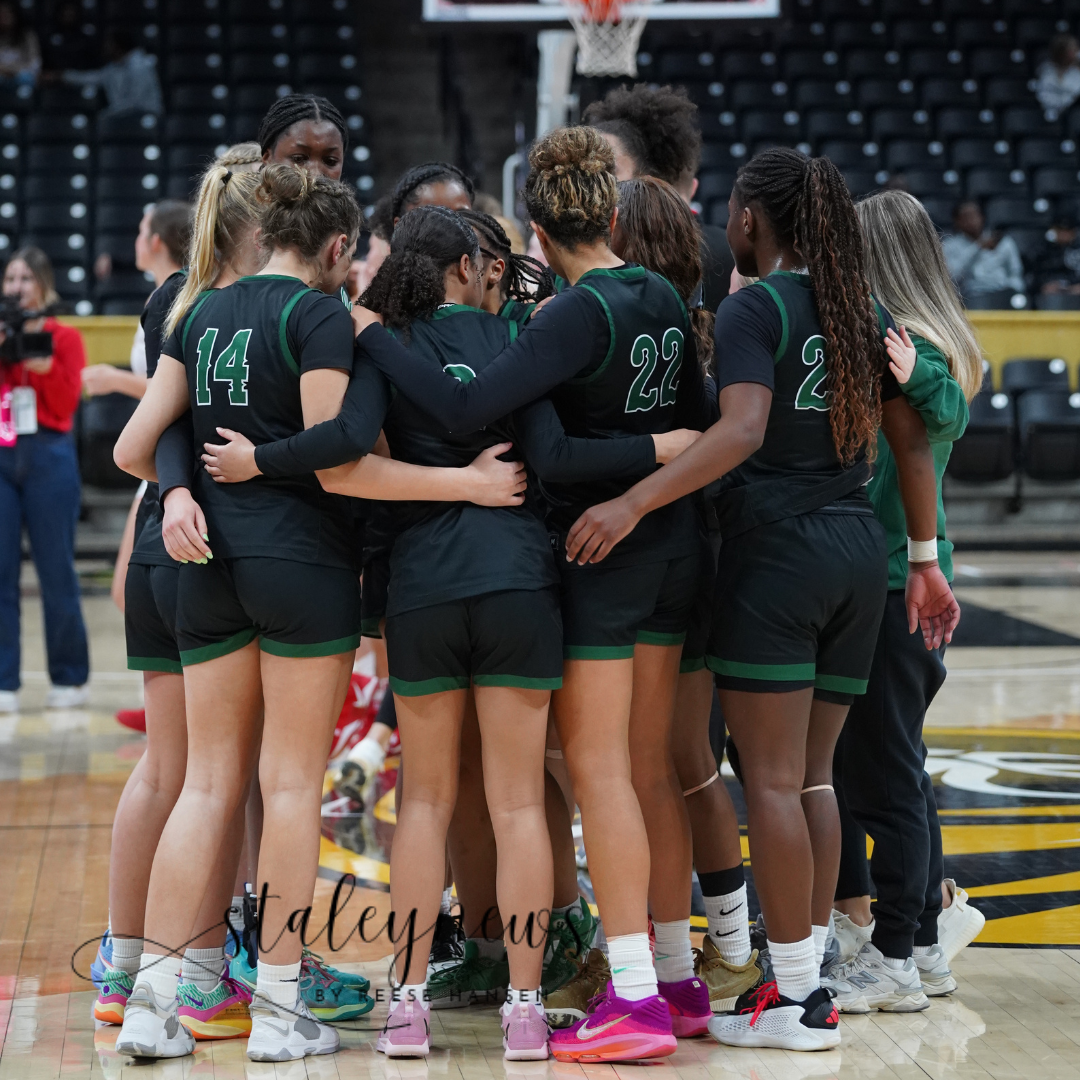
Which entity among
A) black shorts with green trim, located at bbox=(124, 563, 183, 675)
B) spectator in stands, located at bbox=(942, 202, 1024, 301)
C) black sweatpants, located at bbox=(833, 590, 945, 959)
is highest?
spectator in stands, located at bbox=(942, 202, 1024, 301)

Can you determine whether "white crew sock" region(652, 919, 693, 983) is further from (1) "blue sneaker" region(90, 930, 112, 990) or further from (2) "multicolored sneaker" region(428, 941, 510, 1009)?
(1) "blue sneaker" region(90, 930, 112, 990)

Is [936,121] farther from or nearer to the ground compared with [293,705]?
farther from the ground

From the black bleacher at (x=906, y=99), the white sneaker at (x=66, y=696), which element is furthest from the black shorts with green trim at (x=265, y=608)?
the black bleacher at (x=906, y=99)

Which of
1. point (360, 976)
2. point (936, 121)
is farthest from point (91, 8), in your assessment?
point (360, 976)

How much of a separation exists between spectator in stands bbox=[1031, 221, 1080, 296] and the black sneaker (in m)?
10.5

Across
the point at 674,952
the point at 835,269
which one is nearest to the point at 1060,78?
the point at 835,269

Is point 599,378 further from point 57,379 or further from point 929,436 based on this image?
point 57,379

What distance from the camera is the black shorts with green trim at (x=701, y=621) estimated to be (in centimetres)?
302

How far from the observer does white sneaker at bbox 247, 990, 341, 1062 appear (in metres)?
2.70

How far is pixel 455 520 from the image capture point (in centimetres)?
275

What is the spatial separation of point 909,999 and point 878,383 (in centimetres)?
126

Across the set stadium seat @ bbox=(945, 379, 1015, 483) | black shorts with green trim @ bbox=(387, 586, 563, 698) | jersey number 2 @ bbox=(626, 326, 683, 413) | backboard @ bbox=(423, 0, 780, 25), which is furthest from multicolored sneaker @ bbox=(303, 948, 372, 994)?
stadium seat @ bbox=(945, 379, 1015, 483)

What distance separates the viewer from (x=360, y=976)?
311 cm

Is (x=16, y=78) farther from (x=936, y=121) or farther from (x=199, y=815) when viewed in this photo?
(x=199, y=815)
